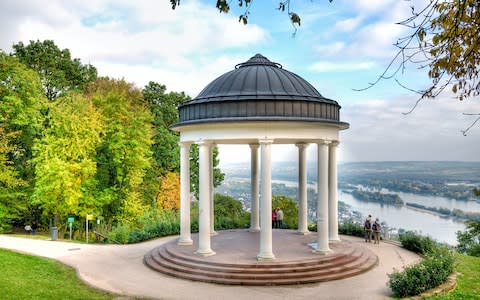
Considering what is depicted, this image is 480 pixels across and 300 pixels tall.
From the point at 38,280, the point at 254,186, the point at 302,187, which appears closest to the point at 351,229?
the point at 302,187

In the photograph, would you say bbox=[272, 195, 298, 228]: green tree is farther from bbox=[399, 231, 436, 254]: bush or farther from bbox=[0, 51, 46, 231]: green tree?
bbox=[0, 51, 46, 231]: green tree

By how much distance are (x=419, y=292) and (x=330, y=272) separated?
3.81 m

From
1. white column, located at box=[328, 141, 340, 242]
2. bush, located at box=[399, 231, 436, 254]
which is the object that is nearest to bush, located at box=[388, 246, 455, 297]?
bush, located at box=[399, 231, 436, 254]

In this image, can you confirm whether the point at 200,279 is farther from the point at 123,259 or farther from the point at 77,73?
the point at 77,73

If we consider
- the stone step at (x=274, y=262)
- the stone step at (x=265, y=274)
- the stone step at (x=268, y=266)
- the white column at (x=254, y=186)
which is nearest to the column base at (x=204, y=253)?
the stone step at (x=274, y=262)

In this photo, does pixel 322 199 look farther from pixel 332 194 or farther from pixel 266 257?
pixel 266 257

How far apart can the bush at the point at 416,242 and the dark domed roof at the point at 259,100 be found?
8977 millimetres

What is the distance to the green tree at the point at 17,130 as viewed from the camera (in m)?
32.0

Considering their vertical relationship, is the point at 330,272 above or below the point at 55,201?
below

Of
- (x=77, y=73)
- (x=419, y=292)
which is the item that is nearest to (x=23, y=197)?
(x=77, y=73)

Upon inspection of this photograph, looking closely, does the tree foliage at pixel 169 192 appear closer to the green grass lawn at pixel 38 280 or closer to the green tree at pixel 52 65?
the green tree at pixel 52 65

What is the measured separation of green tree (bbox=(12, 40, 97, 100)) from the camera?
41.2 metres

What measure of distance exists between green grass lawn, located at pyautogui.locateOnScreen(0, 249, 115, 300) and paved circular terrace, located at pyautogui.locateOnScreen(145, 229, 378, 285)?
147 inches

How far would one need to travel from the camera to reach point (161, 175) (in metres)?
43.5
